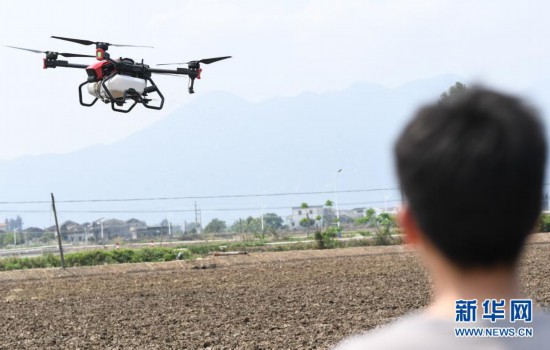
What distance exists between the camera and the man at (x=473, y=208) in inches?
63.7

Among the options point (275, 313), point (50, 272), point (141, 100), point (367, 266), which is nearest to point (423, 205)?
point (275, 313)

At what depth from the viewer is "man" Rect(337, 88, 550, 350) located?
5.31 ft

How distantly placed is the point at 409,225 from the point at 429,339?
237 millimetres

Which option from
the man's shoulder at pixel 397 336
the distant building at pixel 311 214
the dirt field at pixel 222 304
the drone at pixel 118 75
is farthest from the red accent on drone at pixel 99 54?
the distant building at pixel 311 214

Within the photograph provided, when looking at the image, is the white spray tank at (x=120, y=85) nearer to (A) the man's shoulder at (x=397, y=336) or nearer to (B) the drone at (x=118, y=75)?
(B) the drone at (x=118, y=75)

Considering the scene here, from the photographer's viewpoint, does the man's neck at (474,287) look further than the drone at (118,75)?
No

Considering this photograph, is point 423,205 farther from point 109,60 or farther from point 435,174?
point 109,60

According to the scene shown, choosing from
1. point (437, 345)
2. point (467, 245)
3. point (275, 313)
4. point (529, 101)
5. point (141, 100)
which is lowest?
point (275, 313)

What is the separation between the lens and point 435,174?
5.38 ft

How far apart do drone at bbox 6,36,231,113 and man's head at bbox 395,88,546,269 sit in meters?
16.2

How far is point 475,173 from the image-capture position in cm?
161

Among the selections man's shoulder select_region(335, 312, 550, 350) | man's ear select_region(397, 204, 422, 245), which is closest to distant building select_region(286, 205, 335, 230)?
man's ear select_region(397, 204, 422, 245)

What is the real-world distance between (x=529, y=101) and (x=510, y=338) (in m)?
0.44

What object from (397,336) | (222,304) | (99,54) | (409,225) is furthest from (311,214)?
(397,336)
